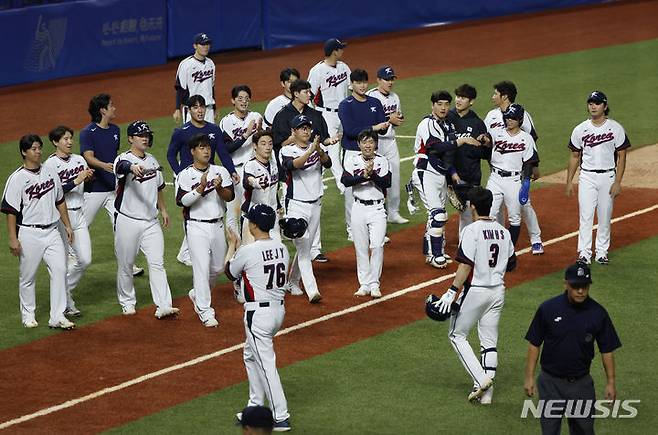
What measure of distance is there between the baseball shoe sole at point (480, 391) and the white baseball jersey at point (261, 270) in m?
1.84

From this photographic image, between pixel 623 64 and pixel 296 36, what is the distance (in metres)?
7.39

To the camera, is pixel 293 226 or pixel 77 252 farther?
pixel 77 252

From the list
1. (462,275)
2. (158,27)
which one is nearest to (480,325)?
(462,275)

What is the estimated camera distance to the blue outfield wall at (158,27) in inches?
982

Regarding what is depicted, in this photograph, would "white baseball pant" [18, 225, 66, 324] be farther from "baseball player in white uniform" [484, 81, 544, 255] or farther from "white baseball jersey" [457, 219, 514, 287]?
"baseball player in white uniform" [484, 81, 544, 255]

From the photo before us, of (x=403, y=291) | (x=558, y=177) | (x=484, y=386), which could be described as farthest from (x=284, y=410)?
(x=558, y=177)

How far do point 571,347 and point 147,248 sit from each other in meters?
5.33

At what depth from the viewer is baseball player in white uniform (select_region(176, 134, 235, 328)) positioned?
12.4 meters

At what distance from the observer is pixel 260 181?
43.5 feet

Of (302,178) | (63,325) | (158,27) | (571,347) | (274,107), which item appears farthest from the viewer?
(158,27)

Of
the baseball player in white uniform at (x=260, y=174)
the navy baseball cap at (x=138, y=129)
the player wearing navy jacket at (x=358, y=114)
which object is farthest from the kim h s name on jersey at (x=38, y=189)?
the player wearing navy jacket at (x=358, y=114)

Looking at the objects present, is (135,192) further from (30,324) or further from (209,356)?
(209,356)

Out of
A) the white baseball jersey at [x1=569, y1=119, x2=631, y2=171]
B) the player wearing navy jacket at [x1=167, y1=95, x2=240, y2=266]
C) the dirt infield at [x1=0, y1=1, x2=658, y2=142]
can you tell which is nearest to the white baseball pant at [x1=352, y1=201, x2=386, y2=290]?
the player wearing navy jacket at [x1=167, y1=95, x2=240, y2=266]

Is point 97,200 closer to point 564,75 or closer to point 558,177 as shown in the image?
point 558,177
